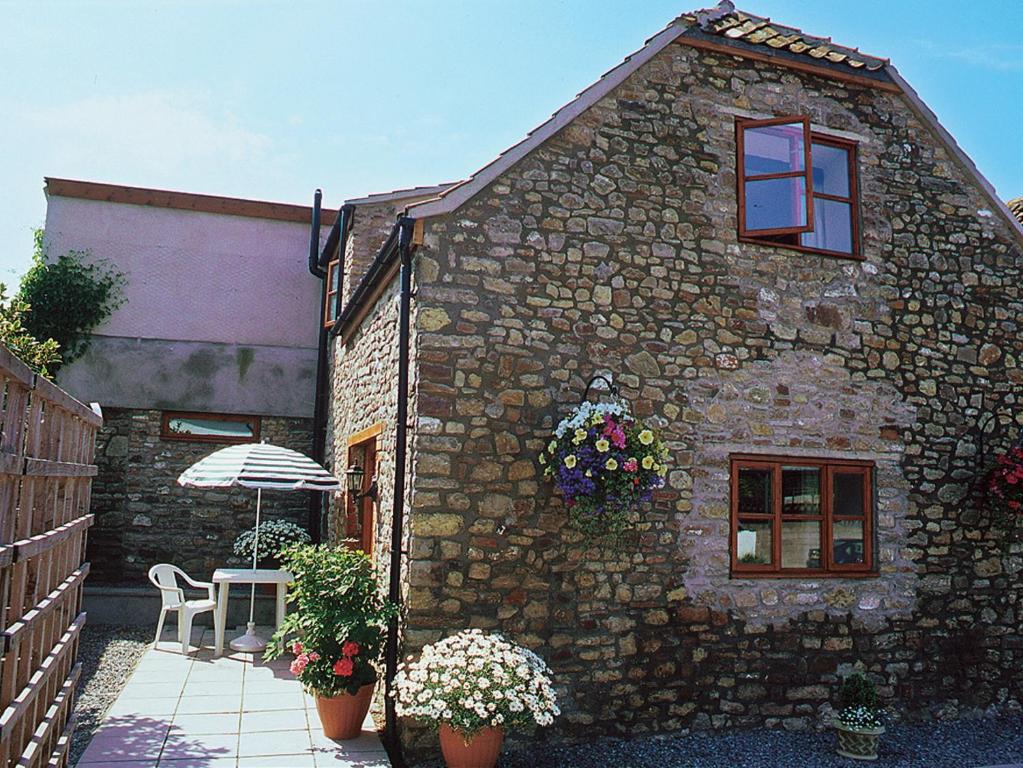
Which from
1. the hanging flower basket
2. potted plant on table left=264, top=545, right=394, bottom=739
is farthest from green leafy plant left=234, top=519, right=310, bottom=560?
the hanging flower basket

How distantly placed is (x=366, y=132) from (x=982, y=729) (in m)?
7.59

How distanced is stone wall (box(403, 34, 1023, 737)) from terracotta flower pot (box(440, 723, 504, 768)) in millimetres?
887

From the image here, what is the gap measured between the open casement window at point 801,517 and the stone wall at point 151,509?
7293 mm

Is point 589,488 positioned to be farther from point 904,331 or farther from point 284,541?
point 284,541

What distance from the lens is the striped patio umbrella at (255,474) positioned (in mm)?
9062

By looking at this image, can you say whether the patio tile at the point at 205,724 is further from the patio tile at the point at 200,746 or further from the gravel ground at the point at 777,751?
the gravel ground at the point at 777,751

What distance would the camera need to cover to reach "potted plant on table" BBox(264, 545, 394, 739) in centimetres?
632

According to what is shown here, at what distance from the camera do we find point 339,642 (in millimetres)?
6367

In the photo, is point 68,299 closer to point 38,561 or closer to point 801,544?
point 38,561

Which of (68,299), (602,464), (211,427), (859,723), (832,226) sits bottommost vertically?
(859,723)

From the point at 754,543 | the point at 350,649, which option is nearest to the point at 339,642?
the point at 350,649

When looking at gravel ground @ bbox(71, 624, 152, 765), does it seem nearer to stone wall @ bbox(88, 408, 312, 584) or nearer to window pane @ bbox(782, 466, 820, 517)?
stone wall @ bbox(88, 408, 312, 584)

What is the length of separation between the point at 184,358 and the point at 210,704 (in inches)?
255

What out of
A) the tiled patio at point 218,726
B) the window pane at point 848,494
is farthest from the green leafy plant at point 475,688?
the window pane at point 848,494
